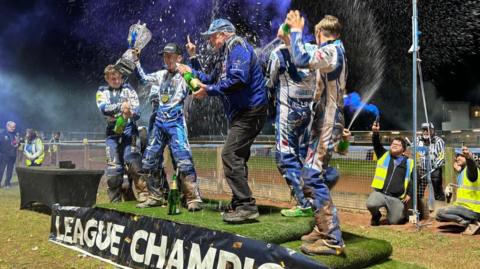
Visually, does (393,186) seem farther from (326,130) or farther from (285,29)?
(285,29)

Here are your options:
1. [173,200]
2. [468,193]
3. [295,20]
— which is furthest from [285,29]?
[468,193]

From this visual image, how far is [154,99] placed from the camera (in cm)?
633

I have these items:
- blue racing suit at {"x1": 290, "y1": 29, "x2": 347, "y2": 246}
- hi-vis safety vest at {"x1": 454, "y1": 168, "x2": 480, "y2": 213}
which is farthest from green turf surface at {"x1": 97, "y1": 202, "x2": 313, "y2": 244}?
hi-vis safety vest at {"x1": 454, "y1": 168, "x2": 480, "y2": 213}

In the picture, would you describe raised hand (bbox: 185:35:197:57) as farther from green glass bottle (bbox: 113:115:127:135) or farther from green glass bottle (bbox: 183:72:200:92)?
green glass bottle (bbox: 113:115:127:135)

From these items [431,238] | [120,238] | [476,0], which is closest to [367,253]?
[120,238]

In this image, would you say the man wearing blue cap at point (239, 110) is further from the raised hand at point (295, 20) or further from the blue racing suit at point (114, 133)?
the blue racing suit at point (114, 133)

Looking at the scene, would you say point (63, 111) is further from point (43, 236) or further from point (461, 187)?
point (461, 187)

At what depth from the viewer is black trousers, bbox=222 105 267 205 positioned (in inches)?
185

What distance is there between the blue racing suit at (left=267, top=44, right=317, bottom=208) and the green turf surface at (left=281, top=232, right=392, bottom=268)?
2.67ft

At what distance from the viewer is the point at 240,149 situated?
473cm

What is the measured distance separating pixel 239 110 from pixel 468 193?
5316 mm

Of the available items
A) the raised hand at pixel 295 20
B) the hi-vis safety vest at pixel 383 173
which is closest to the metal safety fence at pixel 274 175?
the hi-vis safety vest at pixel 383 173

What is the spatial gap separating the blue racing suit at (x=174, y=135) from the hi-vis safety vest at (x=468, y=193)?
16.6 ft

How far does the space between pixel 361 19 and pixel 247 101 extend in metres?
25.4
